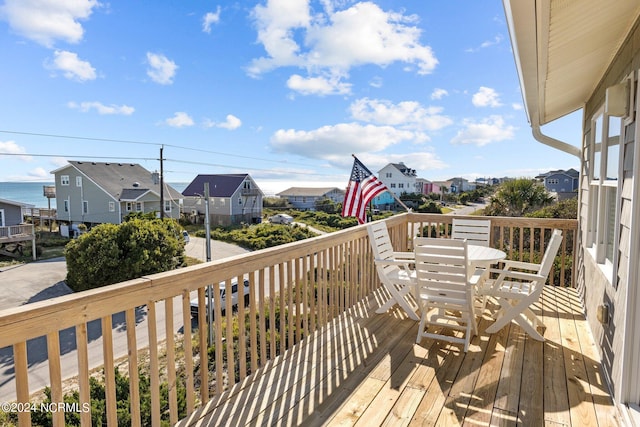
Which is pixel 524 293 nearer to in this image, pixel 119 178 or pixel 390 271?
pixel 390 271

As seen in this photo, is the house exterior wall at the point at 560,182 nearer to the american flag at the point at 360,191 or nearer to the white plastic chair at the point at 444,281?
the american flag at the point at 360,191

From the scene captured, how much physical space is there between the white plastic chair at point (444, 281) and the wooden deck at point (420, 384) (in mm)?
159

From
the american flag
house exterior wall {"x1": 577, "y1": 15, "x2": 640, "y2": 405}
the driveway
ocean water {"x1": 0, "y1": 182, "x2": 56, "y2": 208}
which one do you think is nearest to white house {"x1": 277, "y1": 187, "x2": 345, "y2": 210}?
ocean water {"x1": 0, "y1": 182, "x2": 56, "y2": 208}

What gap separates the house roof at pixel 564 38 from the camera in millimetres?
1919

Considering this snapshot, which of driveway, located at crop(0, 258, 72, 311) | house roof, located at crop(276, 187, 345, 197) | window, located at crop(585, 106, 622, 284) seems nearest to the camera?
window, located at crop(585, 106, 622, 284)

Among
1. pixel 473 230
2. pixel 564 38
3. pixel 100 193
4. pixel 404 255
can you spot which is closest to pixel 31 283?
pixel 100 193

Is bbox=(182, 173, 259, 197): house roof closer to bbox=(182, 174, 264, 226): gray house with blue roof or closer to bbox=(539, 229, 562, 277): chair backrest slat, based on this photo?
bbox=(182, 174, 264, 226): gray house with blue roof

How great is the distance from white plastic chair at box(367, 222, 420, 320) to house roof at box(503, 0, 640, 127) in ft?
6.29

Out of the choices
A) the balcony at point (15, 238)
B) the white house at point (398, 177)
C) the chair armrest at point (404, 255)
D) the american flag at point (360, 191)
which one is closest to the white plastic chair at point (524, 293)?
the chair armrest at point (404, 255)

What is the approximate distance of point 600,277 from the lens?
10.0ft

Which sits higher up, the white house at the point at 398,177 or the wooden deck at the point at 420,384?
the white house at the point at 398,177

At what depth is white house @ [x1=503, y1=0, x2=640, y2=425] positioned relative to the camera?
2.03m

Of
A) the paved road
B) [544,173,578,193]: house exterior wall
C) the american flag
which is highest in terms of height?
[544,173,578,193]: house exterior wall

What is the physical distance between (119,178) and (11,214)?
729 cm
